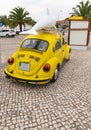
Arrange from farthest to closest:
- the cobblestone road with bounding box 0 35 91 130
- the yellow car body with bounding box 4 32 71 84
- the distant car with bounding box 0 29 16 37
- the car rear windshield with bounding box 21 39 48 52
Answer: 1. the distant car with bounding box 0 29 16 37
2. the car rear windshield with bounding box 21 39 48 52
3. the yellow car body with bounding box 4 32 71 84
4. the cobblestone road with bounding box 0 35 91 130

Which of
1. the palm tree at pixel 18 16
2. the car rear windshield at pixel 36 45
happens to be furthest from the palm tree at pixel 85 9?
the car rear windshield at pixel 36 45

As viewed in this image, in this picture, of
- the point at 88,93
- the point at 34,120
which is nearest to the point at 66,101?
the point at 88,93

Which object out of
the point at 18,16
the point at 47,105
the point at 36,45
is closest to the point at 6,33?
the point at 18,16

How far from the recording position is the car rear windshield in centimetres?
534

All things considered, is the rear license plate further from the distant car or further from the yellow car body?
the distant car

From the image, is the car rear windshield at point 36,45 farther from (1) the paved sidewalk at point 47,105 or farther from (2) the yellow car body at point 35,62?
(1) the paved sidewalk at point 47,105

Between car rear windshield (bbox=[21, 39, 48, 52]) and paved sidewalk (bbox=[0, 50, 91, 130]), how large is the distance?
1.38m

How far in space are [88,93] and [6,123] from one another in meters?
2.69

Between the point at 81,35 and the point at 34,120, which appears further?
the point at 81,35

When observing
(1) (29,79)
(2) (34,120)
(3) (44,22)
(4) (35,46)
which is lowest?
(2) (34,120)

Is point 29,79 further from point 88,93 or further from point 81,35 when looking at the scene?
point 81,35

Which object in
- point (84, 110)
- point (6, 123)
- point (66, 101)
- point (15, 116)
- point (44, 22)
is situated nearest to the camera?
point (6, 123)

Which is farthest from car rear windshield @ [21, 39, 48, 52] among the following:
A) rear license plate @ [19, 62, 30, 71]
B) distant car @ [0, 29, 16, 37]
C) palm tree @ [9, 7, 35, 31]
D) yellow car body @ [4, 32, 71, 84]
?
palm tree @ [9, 7, 35, 31]

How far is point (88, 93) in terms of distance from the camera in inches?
183
